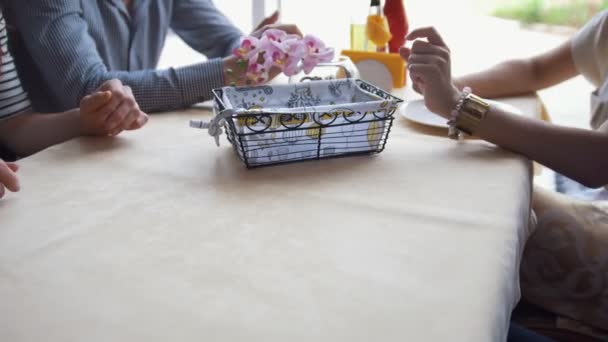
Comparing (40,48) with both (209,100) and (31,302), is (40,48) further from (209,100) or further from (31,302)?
(31,302)

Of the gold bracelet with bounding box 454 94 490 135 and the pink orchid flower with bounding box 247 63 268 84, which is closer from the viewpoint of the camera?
the gold bracelet with bounding box 454 94 490 135

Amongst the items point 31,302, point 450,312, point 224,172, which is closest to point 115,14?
point 224,172

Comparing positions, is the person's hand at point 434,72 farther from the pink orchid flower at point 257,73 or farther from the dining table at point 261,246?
the pink orchid flower at point 257,73

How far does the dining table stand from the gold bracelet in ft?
0.15

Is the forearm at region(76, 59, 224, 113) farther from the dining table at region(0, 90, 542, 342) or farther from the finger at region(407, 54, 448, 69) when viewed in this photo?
the finger at region(407, 54, 448, 69)

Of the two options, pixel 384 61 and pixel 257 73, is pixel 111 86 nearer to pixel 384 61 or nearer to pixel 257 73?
pixel 257 73

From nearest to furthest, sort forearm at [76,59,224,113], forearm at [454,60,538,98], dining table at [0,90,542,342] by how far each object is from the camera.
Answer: dining table at [0,90,542,342] < forearm at [76,59,224,113] < forearm at [454,60,538,98]

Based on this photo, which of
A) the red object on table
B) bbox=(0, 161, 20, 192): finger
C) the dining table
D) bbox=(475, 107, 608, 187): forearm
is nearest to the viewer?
the dining table

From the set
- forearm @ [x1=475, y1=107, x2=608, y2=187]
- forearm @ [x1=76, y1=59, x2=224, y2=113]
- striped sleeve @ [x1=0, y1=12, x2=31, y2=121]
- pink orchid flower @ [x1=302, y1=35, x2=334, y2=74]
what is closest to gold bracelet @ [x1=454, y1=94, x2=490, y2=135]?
forearm @ [x1=475, y1=107, x2=608, y2=187]

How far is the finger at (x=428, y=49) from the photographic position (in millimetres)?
875

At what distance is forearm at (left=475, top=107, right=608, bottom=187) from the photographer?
0.79 m

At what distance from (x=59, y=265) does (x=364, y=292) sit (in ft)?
0.97

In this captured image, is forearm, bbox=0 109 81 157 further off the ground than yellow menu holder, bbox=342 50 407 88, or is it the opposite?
→ yellow menu holder, bbox=342 50 407 88

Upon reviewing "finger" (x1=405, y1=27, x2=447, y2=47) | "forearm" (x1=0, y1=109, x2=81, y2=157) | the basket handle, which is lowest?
"forearm" (x1=0, y1=109, x2=81, y2=157)
